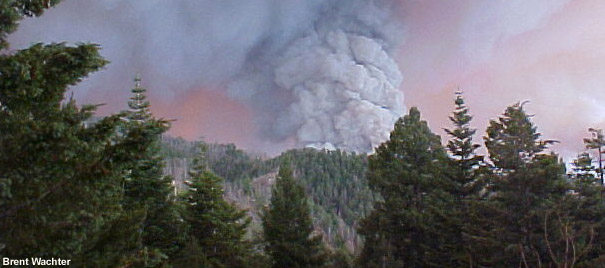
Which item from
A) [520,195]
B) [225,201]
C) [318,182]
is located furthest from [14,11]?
[318,182]

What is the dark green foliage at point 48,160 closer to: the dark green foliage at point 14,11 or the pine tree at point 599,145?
the dark green foliage at point 14,11

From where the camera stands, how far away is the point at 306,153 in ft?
380

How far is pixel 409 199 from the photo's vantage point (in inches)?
816

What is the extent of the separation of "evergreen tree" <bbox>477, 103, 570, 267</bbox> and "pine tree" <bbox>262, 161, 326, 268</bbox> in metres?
7.35

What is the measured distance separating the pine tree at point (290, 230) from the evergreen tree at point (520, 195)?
7346 mm

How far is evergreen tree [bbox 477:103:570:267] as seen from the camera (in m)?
16.0

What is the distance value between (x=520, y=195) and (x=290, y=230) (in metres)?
9.68

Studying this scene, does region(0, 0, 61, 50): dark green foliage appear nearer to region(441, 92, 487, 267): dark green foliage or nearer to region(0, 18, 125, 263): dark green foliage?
region(0, 18, 125, 263): dark green foliage

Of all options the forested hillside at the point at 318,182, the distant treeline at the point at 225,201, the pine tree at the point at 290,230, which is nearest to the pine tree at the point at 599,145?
the distant treeline at the point at 225,201

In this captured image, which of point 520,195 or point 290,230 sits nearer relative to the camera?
point 520,195

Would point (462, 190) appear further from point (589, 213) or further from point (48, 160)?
point (48, 160)

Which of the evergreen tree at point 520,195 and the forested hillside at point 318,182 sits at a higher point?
the forested hillside at point 318,182

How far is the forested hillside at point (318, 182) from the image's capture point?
8244cm

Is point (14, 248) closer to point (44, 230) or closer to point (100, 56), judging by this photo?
point (44, 230)
